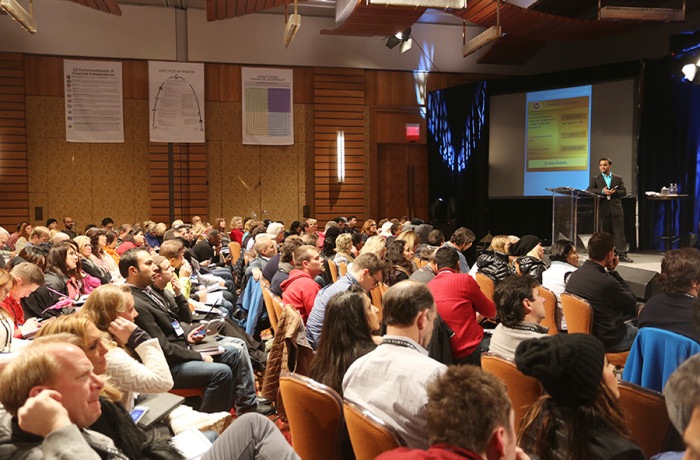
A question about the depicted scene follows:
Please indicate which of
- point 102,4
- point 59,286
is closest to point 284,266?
point 59,286

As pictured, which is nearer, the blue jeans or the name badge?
the blue jeans

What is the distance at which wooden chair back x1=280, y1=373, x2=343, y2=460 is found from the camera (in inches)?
82.7

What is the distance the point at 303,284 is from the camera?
4117mm

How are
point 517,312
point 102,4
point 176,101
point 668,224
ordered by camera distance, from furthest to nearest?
1. point 176,101
2. point 102,4
3. point 668,224
4. point 517,312

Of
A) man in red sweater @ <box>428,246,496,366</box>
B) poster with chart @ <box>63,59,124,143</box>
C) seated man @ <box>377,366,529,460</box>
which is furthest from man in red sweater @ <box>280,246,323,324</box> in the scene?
poster with chart @ <box>63,59,124,143</box>

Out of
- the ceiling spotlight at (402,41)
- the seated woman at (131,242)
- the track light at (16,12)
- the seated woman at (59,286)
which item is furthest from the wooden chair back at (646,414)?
the ceiling spotlight at (402,41)

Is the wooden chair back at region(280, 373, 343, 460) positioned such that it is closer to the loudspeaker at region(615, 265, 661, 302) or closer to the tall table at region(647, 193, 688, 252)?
the loudspeaker at region(615, 265, 661, 302)

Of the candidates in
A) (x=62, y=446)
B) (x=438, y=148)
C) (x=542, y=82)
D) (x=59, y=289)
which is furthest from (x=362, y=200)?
(x=62, y=446)

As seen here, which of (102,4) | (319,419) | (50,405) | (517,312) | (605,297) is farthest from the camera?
(102,4)

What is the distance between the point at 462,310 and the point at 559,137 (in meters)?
8.98

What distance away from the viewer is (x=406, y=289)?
242 cm

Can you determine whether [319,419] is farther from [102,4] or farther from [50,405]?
[102,4]

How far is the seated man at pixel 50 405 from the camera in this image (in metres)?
1.45

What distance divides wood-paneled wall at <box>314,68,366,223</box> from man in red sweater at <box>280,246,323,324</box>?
9.19 m
